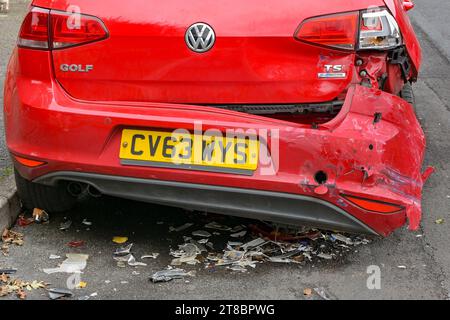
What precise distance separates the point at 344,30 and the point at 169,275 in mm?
1471

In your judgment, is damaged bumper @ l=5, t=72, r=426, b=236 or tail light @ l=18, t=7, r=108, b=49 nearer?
damaged bumper @ l=5, t=72, r=426, b=236

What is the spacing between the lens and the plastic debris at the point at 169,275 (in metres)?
3.73

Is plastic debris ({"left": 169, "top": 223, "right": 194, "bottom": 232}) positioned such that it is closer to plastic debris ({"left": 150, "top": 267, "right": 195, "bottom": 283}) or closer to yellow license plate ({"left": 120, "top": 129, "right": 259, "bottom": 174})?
plastic debris ({"left": 150, "top": 267, "right": 195, "bottom": 283})

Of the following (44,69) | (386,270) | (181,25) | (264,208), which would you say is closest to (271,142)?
(264,208)

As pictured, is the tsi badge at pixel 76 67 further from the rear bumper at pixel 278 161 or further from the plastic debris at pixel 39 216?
the plastic debris at pixel 39 216

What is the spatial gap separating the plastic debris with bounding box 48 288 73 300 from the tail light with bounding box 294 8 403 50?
163 cm

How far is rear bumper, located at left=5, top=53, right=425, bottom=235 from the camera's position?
3484 mm

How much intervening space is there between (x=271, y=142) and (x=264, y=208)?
1.09 feet

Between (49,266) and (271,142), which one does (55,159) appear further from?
(271,142)

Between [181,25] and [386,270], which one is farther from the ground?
[181,25]

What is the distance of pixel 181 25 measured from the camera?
360 centimetres

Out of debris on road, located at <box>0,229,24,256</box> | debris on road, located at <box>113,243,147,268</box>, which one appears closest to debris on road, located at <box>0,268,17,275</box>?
debris on road, located at <box>0,229,24,256</box>

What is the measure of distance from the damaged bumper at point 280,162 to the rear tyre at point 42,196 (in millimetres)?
452
